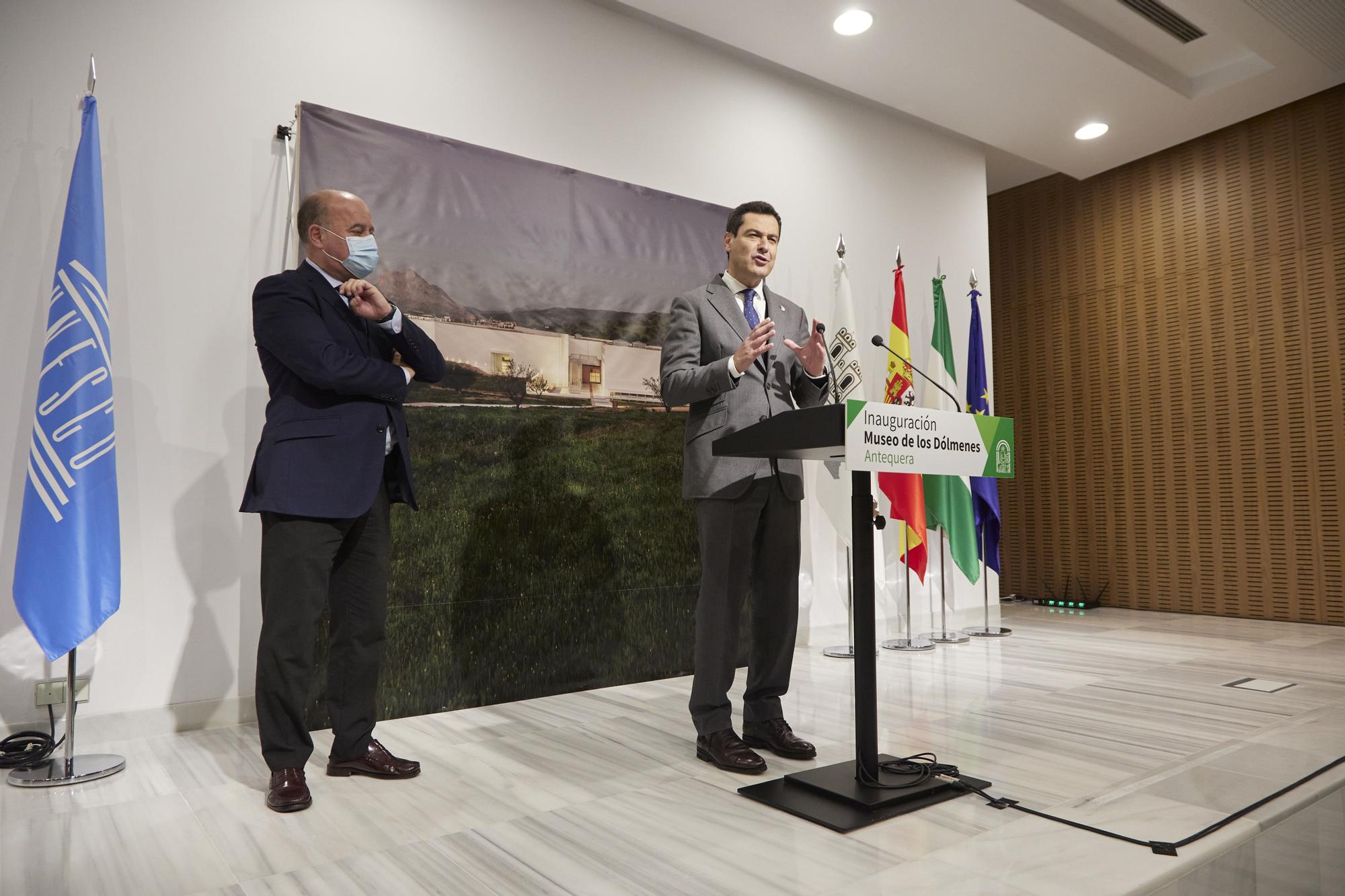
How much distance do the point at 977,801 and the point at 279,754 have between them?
1778 millimetres

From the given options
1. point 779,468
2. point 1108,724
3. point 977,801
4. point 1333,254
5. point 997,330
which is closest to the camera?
point 977,801

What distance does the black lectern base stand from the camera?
2.05 metres

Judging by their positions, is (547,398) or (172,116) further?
(547,398)

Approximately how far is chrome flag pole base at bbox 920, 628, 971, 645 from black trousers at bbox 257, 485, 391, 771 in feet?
11.0

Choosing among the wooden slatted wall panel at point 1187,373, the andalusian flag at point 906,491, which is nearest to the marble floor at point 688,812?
the andalusian flag at point 906,491

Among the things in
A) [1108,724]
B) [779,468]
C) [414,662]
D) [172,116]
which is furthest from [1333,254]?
[172,116]

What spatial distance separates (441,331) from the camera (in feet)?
11.7

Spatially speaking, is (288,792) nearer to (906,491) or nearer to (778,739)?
(778,739)

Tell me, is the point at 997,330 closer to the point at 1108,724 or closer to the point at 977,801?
the point at 1108,724

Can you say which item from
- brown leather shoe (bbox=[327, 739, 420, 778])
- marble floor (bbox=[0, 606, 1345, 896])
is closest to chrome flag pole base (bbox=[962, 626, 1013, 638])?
marble floor (bbox=[0, 606, 1345, 896])

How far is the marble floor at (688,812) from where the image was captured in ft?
5.82

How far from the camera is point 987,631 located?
5230mm

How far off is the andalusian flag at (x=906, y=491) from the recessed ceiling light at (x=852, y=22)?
152 cm

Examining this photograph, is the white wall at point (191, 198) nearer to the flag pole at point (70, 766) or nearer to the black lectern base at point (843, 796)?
the flag pole at point (70, 766)
